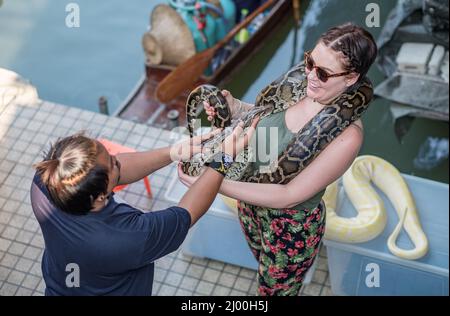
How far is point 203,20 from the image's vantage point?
5859 millimetres

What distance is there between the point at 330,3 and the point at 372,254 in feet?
5.07

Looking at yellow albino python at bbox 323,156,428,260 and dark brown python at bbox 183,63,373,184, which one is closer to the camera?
dark brown python at bbox 183,63,373,184

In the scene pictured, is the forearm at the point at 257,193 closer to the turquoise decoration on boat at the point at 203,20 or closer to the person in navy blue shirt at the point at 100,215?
the person in navy blue shirt at the point at 100,215

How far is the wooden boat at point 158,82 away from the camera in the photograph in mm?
5779

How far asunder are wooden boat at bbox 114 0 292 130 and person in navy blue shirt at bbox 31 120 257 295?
11.6 feet

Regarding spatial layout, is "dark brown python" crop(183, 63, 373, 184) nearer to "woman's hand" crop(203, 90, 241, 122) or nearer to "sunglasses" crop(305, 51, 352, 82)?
"woman's hand" crop(203, 90, 241, 122)

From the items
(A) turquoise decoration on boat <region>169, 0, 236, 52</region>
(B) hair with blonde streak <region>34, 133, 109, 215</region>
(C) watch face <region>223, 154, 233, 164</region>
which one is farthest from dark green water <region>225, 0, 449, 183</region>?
(B) hair with blonde streak <region>34, 133, 109, 215</region>

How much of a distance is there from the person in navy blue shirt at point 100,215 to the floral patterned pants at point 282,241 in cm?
52

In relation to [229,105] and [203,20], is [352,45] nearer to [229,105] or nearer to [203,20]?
[229,105]

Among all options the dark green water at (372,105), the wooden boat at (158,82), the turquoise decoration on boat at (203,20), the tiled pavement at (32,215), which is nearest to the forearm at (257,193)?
the tiled pavement at (32,215)

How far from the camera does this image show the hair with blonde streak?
5.38ft

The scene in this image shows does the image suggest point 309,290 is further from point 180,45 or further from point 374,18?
point 180,45

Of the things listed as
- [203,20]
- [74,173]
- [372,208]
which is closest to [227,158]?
[74,173]

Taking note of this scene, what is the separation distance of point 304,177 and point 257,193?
0.15 meters
